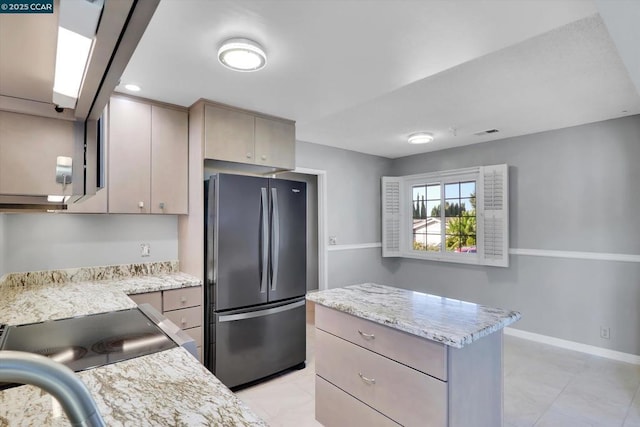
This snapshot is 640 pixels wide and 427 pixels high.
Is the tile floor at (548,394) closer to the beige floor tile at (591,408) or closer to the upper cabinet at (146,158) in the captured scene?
the beige floor tile at (591,408)

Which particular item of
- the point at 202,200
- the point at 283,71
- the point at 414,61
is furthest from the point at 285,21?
the point at 202,200

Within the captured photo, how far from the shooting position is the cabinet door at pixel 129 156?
254 cm

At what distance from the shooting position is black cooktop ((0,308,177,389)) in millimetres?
1155

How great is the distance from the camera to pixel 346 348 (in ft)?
6.35

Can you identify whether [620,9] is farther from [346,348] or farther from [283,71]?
[346,348]

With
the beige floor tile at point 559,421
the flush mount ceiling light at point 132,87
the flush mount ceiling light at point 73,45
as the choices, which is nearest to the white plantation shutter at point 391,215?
the beige floor tile at point 559,421

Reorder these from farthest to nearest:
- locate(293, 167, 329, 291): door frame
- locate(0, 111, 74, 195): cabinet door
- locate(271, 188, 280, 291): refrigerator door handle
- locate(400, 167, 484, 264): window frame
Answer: locate(293, 167, 329, 291): door frame < locate(400, 167, 484, 264): window frame < locate(271, 188, 280, 291): refrigerator door handle < locate(0, 111, 74, 195): cabinet door

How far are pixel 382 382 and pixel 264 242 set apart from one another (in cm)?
151

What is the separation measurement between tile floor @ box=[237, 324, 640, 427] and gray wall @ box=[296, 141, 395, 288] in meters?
1.66

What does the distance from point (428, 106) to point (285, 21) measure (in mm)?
1841

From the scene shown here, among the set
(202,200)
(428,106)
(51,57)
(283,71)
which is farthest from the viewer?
(428,106)

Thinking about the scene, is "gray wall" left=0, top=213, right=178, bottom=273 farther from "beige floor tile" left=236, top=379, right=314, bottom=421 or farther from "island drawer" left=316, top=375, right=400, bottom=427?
"island drawer" left=316, top=375, right=400, bottom=427

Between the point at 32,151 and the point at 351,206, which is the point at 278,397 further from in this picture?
the point at 351,206

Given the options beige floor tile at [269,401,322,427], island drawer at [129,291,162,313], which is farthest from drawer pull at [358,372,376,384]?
island drawer at [129,291,162,313]
